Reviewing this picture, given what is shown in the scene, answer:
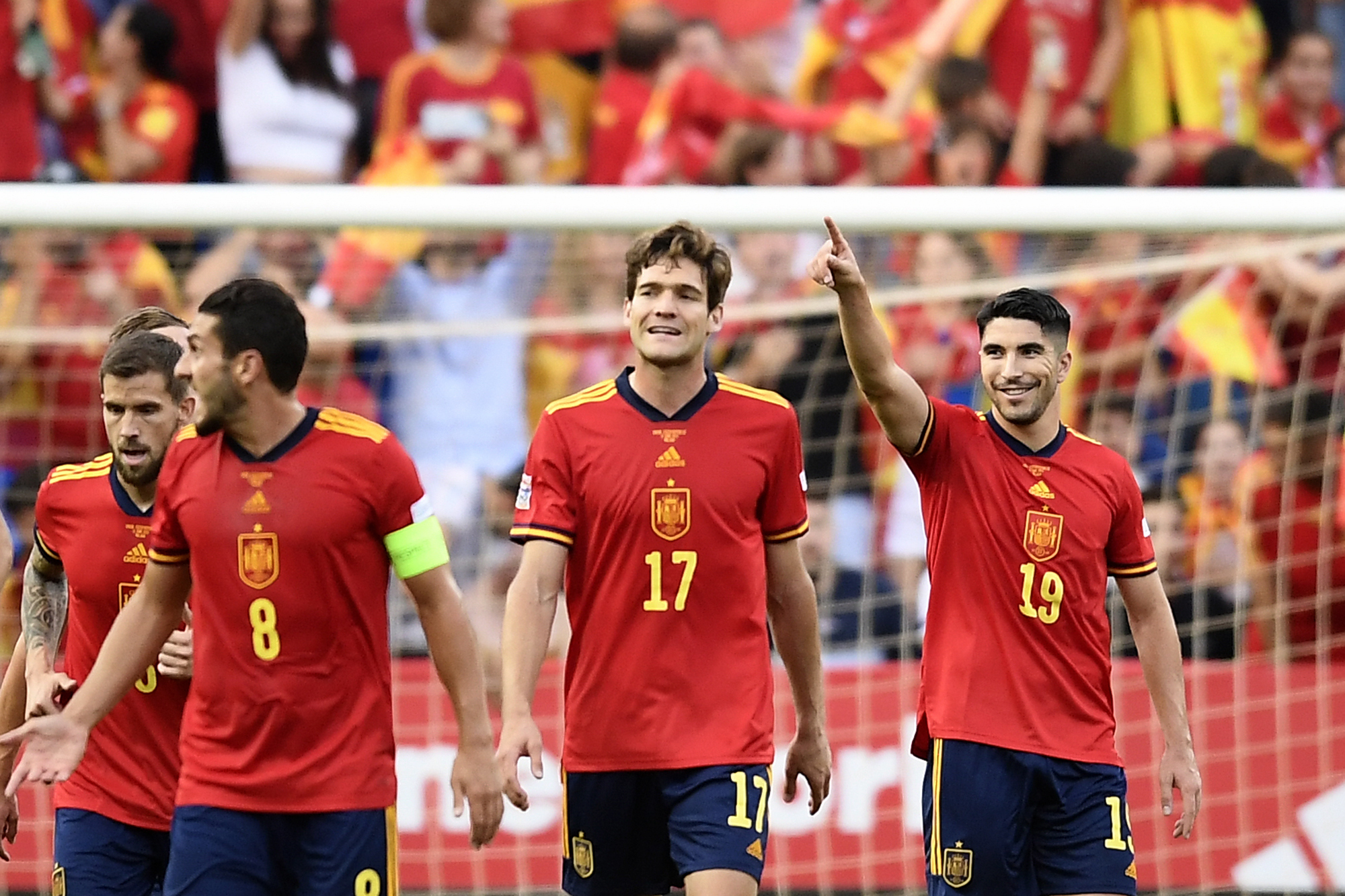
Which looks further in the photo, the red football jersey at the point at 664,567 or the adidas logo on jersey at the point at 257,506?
the red football jersey at the point at 664,567

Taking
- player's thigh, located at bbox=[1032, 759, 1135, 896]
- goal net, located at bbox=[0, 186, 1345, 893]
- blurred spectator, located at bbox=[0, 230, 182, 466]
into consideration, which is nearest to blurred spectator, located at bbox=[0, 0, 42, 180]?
blurred spectator, located at bbox=[0, 230, 182, 466]

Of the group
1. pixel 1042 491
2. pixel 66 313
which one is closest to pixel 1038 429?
pixel 1042 491

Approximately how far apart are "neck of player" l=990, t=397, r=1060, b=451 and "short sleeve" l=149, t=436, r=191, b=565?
258 cm

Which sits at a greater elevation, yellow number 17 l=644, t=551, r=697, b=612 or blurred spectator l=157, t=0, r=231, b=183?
blurred spectator l=157, t=0, r=231, b=183

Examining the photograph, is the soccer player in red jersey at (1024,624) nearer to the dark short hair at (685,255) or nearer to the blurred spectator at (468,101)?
the dark short hair at (685,255)

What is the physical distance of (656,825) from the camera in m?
5.86

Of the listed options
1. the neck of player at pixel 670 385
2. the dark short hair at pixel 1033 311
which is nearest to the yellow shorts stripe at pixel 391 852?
the neck of player at pixel 670 385

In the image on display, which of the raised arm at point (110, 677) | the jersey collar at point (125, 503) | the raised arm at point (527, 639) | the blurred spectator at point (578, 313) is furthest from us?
the blurred spectator at point (578, 313)

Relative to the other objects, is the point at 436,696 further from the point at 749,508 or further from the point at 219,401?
the point at 219,401

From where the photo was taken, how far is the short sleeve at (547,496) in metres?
5.92

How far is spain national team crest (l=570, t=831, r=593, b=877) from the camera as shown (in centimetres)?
588

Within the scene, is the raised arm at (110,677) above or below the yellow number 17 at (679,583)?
below

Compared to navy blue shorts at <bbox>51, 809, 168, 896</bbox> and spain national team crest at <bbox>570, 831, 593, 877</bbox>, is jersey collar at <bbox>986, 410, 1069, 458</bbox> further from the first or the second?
navy blue shorts at <bbox>51, 809, 168, 896</bbox>

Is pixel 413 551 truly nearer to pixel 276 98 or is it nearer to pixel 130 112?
pixel 276 98
